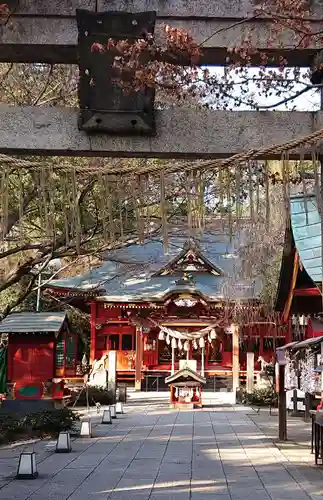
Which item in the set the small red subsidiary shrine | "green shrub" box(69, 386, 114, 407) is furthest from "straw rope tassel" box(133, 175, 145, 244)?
the small red subsidiary shrine

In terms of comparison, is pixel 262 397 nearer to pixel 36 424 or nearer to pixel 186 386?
pixel 186 386

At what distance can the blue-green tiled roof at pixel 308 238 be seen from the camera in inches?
387

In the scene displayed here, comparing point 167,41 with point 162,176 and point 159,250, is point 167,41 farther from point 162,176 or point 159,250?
point 159,250

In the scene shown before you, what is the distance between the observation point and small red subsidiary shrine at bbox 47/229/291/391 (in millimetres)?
25906

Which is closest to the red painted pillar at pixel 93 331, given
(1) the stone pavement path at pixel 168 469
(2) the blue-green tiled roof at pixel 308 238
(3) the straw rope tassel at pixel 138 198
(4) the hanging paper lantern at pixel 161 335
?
(4) the hanging paper lantern at pixel 161 335

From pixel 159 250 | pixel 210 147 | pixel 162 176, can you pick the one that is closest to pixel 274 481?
pixel 210 147

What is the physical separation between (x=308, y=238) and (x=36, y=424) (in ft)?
21.8

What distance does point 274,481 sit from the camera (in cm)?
886

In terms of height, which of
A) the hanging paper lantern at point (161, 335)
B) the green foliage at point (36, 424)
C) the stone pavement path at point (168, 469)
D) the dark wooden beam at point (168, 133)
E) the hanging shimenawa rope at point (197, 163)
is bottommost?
the stone pavement path at point (168, 469)

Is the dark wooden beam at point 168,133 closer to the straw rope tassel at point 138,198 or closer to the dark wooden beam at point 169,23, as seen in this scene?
the dark wooden beam at point 169,23

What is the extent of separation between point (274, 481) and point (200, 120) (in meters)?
5.25

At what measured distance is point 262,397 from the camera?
21828mm

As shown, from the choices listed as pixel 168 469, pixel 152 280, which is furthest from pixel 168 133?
pixel 152 280

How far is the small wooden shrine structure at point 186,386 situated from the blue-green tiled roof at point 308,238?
10424 millimetres
